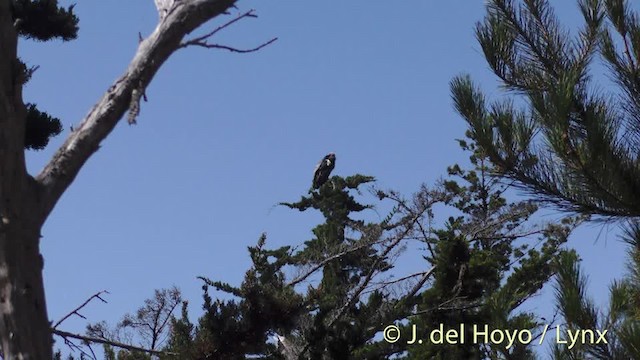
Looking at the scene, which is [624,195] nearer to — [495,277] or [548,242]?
[495,277]

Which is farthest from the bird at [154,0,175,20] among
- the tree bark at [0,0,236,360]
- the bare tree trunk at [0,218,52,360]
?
the bare tree trunk at [0,218,52,360]

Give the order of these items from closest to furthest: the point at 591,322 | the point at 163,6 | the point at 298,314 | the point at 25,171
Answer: the point at 25,171, the point at 163,6, the point at 591,322, the point at 298,314

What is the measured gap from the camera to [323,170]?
71.9ft

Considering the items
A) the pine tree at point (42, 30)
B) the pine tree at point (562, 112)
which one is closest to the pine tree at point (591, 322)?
the pine tree at point (562, 112)

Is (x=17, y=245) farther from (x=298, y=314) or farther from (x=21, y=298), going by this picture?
(x=298, y=314)

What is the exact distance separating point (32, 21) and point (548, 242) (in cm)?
1322

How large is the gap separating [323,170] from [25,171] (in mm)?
18077

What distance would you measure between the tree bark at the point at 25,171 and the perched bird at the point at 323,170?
1689 cm

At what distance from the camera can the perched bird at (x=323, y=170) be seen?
21.3m

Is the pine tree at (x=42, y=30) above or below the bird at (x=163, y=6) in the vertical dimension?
above

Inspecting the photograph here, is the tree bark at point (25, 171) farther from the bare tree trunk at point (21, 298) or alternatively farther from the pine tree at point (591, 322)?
the pine tree at point (591, 322)

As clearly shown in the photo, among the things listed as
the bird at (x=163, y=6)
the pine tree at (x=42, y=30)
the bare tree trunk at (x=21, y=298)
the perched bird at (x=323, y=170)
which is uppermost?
the perched bird at (x=323, y=170)

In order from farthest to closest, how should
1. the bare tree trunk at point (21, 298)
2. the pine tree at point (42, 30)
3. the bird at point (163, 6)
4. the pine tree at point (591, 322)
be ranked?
the pine tree at point (42, 30) < the pine tree at point (591, 322) < the bird at point (163, 6) < the bare tree trunk at point (21, 298)

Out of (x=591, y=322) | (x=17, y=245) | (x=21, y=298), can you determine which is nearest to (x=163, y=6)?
(x=17, y=245)
